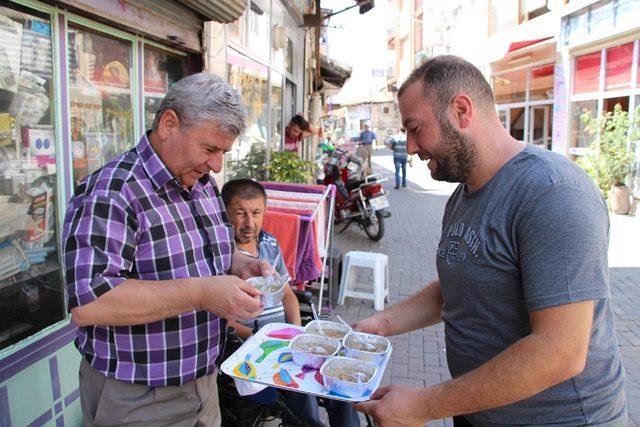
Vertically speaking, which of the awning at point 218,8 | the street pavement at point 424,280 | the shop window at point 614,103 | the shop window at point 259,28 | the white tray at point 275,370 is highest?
the shop window at point 259,28

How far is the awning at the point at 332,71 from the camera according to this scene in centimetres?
1473

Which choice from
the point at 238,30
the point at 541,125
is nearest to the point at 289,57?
the point at 238,30

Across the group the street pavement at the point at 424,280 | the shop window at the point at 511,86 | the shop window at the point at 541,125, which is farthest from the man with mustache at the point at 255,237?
the shop window at the point at 511,86

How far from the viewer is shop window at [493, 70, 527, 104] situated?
16609 mm

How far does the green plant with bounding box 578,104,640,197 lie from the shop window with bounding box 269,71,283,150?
5.80 m

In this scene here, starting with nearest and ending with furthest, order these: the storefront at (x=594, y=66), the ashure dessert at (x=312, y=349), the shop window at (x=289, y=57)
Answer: the ashure dessert at (x=312, y=349), the shop window at (x=289, y=57), the storefront at (x=594, y=66)

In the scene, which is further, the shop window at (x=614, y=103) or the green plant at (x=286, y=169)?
the shop window at (x=614, y=103)

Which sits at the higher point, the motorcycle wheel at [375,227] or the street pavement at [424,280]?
the motorcycle wheel at [375,227]

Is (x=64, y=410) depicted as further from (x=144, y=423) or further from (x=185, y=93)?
(x=185, y=93)

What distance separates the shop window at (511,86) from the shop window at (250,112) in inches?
454

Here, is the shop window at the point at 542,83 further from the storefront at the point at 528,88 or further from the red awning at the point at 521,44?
the red awning at the point at 521,44

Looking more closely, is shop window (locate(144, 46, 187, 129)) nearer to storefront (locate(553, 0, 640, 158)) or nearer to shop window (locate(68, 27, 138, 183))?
shop window (locate(68, 27, 138, 183))

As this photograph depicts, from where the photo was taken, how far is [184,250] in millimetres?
1723

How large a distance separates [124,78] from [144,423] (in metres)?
2.55
